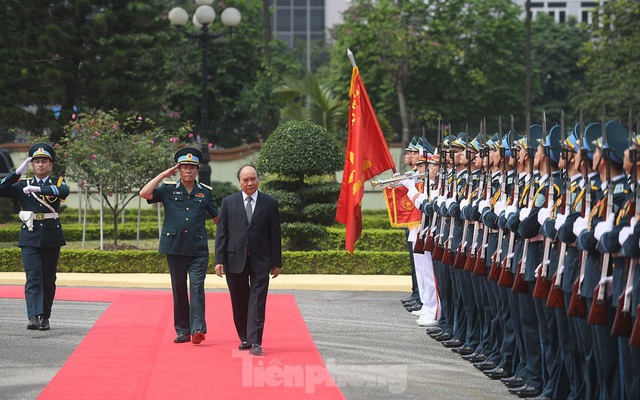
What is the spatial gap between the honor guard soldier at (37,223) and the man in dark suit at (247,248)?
2.55 meters

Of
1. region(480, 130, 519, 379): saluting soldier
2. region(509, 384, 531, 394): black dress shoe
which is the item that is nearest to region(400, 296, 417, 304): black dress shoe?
region(480, 130, 519, 379): saluting soldier

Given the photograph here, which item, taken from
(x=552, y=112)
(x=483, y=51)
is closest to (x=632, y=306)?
(x=483, y=51)

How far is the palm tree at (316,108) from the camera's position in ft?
103

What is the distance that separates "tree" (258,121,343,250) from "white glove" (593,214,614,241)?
13629mm

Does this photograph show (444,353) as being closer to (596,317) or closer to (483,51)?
(596,317)

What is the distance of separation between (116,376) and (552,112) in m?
46.1

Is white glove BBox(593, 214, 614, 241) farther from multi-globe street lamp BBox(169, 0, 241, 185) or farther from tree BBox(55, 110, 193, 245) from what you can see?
multi-globe street lamp BBox(169, 0, 241, 185)

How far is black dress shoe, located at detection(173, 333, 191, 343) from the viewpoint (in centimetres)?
1270

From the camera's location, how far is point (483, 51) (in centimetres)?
4531

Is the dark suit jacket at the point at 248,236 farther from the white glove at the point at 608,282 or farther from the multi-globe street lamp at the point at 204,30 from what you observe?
the multi-globe street lamp at the point at 204,30

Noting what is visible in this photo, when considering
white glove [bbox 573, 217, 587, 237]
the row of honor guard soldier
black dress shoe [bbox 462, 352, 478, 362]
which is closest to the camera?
the row of honor guard soldier

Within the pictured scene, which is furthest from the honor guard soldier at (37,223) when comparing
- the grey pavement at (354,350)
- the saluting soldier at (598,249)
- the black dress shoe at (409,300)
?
the saluting soldier at (598,249)

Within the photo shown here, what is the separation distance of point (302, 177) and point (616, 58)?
59.4ft

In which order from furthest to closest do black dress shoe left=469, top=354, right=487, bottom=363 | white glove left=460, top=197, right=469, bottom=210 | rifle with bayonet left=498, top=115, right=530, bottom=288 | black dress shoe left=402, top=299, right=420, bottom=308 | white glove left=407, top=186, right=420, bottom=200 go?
black dress shoe left=402, top=299, right=420, bottom=308 < white glove left=407, top=186, right=420, bottom=200 < white glove left=460, top=197, right=469, bottom=210 < black dress shoe left=469, top=354, right=487, bottom=363 < rifle with bayonet left=498, top=115, right=530, bottom=288
